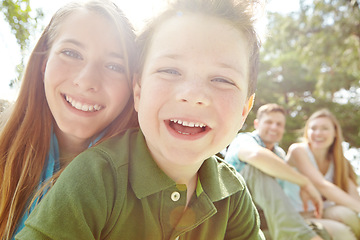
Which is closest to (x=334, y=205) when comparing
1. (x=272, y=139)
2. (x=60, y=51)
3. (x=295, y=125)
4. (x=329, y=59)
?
(x=272, y=139)

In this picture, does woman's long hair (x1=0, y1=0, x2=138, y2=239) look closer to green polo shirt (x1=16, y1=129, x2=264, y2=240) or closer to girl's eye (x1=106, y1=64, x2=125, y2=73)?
girl's eye (x1=106, y1=64, x2=125, y2=73)

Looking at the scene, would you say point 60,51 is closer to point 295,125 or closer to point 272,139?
point 272,139

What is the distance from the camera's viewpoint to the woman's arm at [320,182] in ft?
12.0

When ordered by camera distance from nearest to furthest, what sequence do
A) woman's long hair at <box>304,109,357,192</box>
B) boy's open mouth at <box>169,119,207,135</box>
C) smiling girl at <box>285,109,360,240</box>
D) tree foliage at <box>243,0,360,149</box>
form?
boy's open mouth at <box>169,119,207,135</box> < smiling girl at <box>285,109,360,240</box> < woman's long hair at <box>304,109,357,192</box> < tree foliage at <box>243,0,360,149</box>

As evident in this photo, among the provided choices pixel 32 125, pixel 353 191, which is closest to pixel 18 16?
pixel 32 125

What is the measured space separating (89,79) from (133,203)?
56cm

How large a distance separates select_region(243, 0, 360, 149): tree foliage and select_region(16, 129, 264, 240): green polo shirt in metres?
8.07

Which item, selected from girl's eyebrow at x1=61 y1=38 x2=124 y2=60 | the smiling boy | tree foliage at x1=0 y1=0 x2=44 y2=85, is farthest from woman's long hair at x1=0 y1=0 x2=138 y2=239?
tree foliage at x1=0 y1=0 x2=44 y2=85

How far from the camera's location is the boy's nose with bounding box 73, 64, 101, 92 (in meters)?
1.37

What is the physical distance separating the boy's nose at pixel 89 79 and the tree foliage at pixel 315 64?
8.13 meters

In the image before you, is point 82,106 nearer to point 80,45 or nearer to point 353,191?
point 80,45

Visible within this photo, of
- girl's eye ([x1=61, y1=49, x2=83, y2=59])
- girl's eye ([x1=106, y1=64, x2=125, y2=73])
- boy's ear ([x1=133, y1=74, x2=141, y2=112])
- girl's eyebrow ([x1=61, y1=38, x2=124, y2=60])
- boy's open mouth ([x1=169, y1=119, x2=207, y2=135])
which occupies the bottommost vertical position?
boy's open mouth ([x1=169, y1=119, x2=207, y2=135])

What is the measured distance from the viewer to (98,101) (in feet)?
4.65

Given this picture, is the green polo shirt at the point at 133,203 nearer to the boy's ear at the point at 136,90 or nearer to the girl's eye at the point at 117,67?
the boy's ear at the point at 136,90
